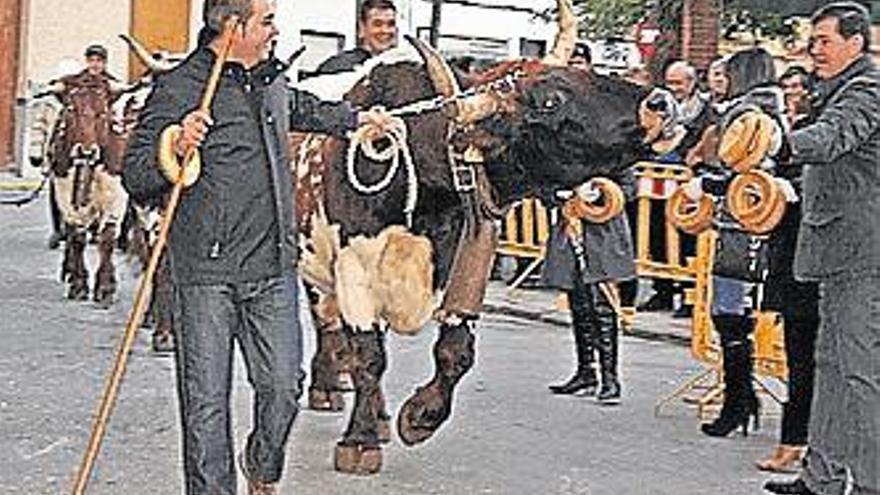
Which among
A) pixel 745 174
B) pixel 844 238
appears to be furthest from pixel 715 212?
pixel 844 238

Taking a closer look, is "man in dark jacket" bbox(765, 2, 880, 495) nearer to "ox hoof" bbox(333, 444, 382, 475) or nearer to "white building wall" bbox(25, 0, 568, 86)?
"ox hoof" bbox(333, 444, 382, 475)

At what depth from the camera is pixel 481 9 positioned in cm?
4403

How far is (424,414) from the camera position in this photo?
31.3 ft

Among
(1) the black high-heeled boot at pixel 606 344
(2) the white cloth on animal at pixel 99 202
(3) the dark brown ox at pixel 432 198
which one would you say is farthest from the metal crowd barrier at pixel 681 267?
Answer: (2) the white cloth on animal at pixel 99 202

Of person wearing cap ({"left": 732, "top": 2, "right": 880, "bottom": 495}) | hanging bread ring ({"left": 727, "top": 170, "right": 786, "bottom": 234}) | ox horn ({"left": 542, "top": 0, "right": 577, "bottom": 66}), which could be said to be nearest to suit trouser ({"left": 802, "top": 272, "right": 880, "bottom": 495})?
person wearing cap ({"left": 732, "top": 2, "right": 880, "bottom": 495})

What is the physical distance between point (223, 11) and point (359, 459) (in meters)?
2.76

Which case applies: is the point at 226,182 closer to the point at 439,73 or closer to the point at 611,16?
the point at 439,73

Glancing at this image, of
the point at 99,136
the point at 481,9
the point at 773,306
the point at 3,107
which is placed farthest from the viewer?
the point at 481,9

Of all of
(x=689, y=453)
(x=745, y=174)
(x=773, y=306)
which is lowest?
(x=689, y=453)

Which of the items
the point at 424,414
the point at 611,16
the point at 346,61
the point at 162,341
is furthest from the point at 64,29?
the point at 424,414

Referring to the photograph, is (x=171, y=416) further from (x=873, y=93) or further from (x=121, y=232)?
(x=121, y=232)

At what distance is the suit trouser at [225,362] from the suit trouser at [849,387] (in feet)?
7.21

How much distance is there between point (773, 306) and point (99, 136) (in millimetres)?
7219

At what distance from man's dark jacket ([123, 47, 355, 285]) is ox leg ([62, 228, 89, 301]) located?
8785 millimetres
